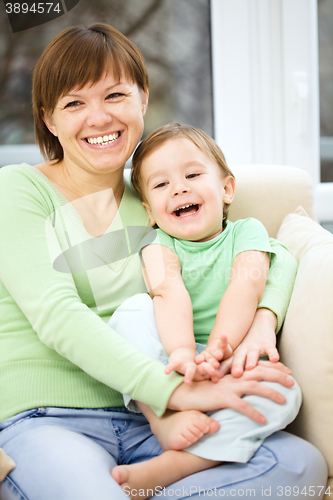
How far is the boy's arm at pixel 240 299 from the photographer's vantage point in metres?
0.99

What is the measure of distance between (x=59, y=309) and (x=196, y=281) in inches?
14.9

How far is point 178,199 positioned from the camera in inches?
45.3

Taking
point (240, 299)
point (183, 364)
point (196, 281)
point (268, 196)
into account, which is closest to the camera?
point (183, 364)

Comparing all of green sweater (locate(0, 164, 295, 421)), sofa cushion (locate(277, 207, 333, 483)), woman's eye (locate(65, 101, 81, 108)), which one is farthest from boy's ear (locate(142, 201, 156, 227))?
sofa cushion (locate(277, 207, 333, 483))

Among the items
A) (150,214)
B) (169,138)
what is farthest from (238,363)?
(169,138)

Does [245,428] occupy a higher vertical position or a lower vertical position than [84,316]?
lower

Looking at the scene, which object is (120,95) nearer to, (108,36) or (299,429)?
(108,36)

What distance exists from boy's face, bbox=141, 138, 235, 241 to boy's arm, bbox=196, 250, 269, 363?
0.47ft

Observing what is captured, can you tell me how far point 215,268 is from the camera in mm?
1135

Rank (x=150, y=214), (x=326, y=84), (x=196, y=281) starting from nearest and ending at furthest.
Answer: (x=196, y=281), (x=150, y=214), (x=326, y=84)

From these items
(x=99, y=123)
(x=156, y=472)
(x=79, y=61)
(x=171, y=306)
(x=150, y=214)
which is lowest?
(x=156, y=472)

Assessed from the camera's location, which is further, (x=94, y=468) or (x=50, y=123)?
(x=50, y=123)

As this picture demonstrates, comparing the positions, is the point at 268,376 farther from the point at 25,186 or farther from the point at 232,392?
the point at 25,186

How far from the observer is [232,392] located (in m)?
0.86
